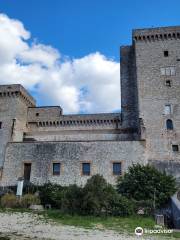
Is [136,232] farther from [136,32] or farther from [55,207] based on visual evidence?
[136,32]

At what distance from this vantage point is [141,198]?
24.5 meters

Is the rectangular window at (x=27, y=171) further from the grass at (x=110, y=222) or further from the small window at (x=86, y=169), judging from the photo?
the grass at (x=110, y=222)

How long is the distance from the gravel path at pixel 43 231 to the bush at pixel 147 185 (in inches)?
397

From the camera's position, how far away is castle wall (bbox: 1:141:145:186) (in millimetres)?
29266

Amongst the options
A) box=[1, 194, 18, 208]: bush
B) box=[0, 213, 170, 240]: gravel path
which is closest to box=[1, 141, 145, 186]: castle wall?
box=[1, 194, 18, 208]: bush

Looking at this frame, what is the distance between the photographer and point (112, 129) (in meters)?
37.0

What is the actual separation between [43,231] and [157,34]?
100 feet

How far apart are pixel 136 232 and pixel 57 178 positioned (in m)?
15.4

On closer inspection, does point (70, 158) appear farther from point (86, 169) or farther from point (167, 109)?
point (167, 109)

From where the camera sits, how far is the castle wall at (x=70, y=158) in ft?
96.0

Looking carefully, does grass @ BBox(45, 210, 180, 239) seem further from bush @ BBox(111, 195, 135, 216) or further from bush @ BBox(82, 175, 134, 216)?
bush @ BBox(82, 175, 134, 216)

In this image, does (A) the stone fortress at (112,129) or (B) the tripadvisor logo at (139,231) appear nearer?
(B) the tripadvisor logo at (139,231)

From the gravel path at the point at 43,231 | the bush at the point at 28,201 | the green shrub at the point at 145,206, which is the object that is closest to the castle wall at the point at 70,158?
the bush at the point at 28,201

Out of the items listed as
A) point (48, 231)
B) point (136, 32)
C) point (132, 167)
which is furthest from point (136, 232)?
point (136, 32)
